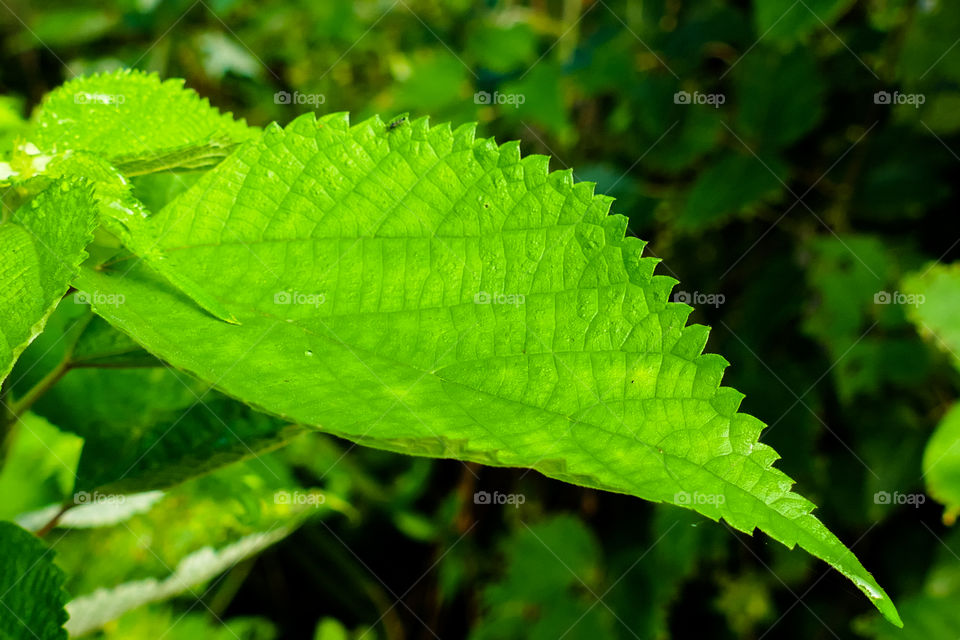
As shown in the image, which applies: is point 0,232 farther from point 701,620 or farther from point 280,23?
point 280,23

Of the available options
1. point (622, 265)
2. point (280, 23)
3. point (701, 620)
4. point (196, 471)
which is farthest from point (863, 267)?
point (280, 23)

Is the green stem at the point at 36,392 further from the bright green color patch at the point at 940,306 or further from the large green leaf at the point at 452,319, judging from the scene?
the bright green color patch at the point at 940,306

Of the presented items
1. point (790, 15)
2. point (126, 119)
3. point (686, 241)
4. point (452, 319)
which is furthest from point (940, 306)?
point (126, 119)

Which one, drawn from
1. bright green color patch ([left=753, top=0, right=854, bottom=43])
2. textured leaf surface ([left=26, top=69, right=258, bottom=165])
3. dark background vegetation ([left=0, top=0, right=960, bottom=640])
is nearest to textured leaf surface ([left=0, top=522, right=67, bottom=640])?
textured leaf surface ([left=26, top=69, right=258, bottom=165])

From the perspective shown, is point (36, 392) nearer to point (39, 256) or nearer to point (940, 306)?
point (39, 256)

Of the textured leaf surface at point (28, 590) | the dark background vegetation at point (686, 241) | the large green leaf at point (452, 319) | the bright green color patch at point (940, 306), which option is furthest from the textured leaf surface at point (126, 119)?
the bright green color patch at point (940, 306)

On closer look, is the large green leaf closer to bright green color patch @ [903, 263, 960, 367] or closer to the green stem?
the green stem
